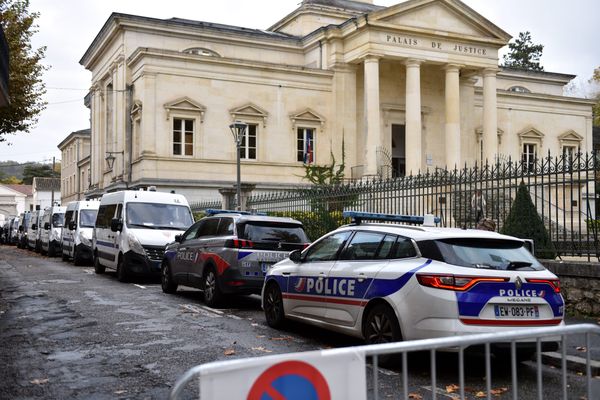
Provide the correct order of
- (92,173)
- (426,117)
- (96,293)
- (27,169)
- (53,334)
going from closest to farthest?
1. (53,334)
2. (96,293)
3. (426,117)
4. (92,173)
5. (27,169)

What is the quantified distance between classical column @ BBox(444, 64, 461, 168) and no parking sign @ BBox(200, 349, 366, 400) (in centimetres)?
4005

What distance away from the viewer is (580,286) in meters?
11.8

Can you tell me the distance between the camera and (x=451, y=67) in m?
43.4

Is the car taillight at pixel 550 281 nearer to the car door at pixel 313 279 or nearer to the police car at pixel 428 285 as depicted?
the police car at pixel 428 285

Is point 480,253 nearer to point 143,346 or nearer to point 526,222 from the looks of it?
point 143,346

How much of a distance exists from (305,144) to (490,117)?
11474 millimetres

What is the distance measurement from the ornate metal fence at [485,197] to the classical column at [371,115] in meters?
19.2

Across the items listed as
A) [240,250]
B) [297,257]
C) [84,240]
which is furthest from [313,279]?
[84,240]

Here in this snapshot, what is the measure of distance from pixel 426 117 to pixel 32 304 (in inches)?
1413

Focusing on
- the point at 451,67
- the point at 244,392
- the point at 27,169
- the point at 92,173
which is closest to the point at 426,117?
the point at 451,67

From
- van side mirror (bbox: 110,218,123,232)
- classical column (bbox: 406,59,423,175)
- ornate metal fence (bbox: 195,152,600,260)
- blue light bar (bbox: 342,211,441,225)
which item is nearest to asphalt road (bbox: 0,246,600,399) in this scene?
blue light bar (bbox: 342,211,441,225)

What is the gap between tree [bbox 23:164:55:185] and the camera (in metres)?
136

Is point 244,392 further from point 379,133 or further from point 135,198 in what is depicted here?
point 379,133

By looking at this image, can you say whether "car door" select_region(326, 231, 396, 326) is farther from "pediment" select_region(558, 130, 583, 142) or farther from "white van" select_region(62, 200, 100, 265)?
"pediment" select_region(558, 130, 583, 142)
